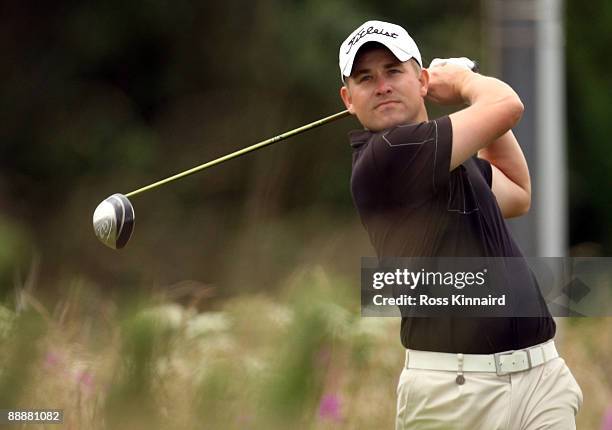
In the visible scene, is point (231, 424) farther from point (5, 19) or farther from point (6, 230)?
point (5, 19)

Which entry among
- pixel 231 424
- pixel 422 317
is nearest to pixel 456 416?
pixel 422 317

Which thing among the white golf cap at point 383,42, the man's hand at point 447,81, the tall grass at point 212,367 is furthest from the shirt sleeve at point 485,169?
the tall grass at point 212,367

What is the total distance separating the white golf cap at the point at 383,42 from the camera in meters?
2.46

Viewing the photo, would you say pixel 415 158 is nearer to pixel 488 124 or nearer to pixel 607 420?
pixel 488 124

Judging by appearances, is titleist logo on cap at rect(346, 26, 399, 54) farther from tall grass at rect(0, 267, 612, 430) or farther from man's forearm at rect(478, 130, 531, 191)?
tall grass at rect(0, 267, 612, 430)

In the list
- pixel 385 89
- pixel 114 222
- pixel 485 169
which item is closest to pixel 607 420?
pixel 485 169

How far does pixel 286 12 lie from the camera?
997 centimetres

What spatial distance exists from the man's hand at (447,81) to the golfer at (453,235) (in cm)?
1

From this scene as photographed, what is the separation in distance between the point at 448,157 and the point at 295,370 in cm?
128

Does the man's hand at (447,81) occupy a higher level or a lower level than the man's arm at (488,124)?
higher

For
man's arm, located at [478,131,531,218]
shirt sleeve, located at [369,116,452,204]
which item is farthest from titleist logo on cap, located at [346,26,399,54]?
man's arm, located at [478,131,531,218]

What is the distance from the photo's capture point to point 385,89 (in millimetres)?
2453

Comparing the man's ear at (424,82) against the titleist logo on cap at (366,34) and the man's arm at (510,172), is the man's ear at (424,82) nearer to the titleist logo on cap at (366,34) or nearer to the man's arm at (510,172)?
the titleist logo on cap at (366,34)

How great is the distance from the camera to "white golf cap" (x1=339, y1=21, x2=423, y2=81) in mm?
2459
